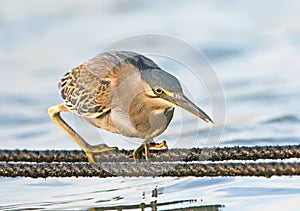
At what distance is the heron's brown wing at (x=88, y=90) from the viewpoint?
5965mm

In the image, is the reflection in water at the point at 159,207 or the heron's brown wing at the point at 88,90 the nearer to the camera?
the reflection in water at the point at 159,207

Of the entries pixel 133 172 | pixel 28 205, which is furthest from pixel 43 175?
pixel 28 205

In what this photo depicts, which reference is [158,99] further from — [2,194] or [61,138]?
[61,138]

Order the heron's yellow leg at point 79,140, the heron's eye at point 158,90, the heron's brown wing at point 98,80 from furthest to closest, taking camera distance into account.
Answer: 1. the heron's brown wing at point 98,80
2. the heron's yellow leg at point 79,140
3. the heron's eye at point 158,90

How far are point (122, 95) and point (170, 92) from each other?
2.08ft

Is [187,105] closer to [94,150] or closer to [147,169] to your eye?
[147,169]

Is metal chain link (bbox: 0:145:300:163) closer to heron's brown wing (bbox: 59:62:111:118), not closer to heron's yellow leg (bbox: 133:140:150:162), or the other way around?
heron's yellow leg (bbox: 133:140:150:162)

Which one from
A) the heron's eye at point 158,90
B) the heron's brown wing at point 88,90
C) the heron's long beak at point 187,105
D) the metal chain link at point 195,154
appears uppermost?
the heron's brown wing at point 88,90

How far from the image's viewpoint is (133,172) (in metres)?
5.18

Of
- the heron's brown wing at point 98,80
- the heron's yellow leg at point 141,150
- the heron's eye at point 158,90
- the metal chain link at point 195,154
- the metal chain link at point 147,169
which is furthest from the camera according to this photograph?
the heron's brown wing at point 98,80

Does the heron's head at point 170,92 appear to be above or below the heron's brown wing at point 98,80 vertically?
below

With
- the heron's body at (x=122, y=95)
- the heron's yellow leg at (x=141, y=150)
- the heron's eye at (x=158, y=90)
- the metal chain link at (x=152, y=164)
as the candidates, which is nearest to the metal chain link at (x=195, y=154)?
the metal chain link at (x=152, y=164)

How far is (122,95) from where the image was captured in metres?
5.89

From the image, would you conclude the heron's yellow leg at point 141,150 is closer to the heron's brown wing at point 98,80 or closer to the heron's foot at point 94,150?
the heron's foot at point 94,150
